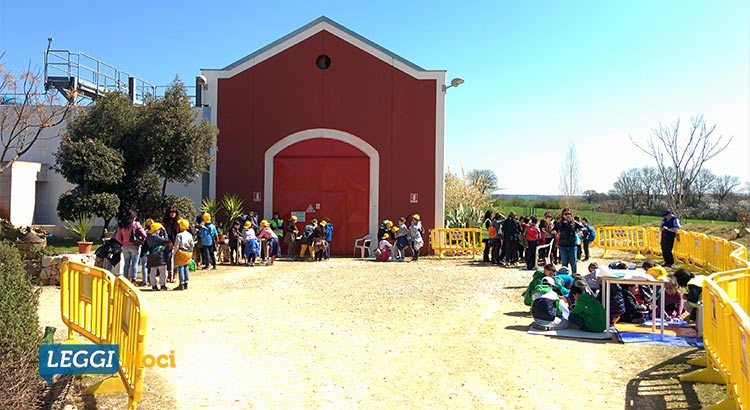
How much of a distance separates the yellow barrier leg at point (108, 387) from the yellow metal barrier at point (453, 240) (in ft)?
46.9

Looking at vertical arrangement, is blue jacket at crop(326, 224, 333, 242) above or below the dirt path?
above

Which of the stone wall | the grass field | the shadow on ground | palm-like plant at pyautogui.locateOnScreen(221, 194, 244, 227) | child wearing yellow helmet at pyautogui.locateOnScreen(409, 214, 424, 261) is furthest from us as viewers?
the grass field

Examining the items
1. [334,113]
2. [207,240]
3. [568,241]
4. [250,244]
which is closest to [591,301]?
[568,241]

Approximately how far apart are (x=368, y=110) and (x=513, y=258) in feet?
22.6

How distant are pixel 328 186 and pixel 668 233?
10395 mm

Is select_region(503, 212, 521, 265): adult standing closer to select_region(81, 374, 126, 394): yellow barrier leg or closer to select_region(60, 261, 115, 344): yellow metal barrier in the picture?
select_region(60, 261, 115, 344): yellow metal barrier

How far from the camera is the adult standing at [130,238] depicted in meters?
11.5

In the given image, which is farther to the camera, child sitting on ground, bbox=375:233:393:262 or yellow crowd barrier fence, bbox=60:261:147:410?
child sitting on ground, bbox=375:233:393:262

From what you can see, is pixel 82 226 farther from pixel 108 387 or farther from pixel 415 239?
pixel 108 387

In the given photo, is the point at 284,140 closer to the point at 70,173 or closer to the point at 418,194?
the point at 418,194

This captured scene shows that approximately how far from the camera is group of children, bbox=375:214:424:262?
717 inches

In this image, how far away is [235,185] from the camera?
66.3 ft

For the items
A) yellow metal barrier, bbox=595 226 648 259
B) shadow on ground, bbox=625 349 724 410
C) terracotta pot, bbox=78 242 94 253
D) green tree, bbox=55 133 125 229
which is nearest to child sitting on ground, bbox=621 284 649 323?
Result: shadow on ground, bbox=625 349 724 410

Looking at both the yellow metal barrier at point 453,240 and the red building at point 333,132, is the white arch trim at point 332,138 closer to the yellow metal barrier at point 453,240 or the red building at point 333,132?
the red building at point 333,132
